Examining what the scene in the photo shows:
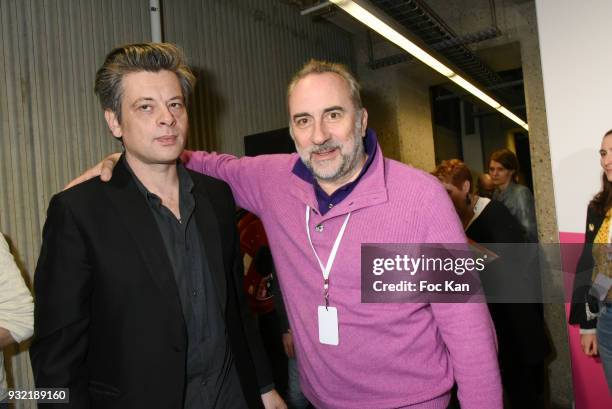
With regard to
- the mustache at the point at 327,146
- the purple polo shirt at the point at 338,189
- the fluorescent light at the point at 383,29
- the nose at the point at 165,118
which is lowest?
the purple polo shirt at the point at 338,189

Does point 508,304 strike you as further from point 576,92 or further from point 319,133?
point 319,133

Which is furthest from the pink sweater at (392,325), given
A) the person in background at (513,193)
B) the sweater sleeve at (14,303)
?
the person in background at (513,193)

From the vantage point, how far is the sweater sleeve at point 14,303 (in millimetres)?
2045

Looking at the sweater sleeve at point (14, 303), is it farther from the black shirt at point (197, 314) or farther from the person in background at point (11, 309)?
the black shirt at point (197, 314)

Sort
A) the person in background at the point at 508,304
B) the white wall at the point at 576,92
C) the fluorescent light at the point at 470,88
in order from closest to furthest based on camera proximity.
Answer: the white wall at the point at 576,92
the person in background at the point at 508,304
the fluorescent light at the point at 470,88

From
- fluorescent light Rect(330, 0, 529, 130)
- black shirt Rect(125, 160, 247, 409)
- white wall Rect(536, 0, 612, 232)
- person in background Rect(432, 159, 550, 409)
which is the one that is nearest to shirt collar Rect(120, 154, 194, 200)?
black shirt Rect(125, 160, 247, 409)

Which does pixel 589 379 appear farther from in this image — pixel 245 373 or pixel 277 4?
pixel 277 4

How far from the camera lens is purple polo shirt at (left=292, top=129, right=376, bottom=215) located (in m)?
1.91

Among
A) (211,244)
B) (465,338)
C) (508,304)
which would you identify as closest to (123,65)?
(211,244)

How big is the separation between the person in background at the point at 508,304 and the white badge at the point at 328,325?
6.93 ft

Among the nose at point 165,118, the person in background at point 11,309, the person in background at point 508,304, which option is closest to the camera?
the nose at point 165,118

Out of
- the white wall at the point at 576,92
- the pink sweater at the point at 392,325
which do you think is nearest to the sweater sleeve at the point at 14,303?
the pink sweater at the point at 392,325

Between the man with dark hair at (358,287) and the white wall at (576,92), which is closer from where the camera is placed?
the man with dark hair at (358,287)

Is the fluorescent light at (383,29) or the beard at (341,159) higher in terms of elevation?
the fluorescent light at (383,29)
